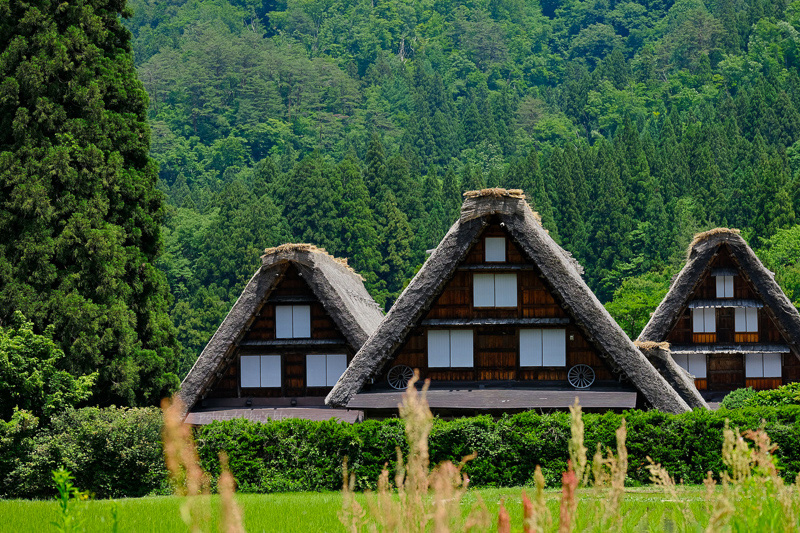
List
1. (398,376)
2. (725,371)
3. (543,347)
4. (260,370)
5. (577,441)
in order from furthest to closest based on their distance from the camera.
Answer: (725,371), (260,370), (543,347), (398,376), (577,441)

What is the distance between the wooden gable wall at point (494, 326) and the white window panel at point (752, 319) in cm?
1086

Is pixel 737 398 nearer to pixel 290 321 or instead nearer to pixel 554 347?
pixel 554 347

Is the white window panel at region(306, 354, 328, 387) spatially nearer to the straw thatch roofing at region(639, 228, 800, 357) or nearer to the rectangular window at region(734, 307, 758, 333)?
the straw thatch roofing at region(639, 228, 800, 357)

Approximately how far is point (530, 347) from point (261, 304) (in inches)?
261

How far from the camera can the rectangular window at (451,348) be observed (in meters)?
24.0

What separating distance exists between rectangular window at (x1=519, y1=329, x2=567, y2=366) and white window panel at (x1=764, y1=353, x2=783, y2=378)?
38.1ft

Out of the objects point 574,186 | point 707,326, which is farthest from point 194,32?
point 707,326

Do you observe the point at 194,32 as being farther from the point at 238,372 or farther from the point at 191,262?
the point at 238,372

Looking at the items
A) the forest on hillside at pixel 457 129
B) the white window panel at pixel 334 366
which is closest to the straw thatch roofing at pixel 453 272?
the white window panel at pixel 334 366

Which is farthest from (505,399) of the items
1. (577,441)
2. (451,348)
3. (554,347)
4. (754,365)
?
(577,441)

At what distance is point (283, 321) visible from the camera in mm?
27156

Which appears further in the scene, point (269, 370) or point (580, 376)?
point (269, 370)

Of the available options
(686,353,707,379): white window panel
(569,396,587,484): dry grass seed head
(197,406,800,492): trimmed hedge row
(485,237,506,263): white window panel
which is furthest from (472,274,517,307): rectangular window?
(569,396,587,484): dry grass seed head

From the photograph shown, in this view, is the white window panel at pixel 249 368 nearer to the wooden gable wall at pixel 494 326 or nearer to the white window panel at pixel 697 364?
the wooden gable wall at pixel 494 326
